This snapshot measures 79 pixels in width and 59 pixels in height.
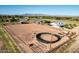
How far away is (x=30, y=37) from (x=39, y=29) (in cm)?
14

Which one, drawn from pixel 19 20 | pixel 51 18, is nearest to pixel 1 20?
pixel 19 20

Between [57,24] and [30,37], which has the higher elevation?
[57,24]

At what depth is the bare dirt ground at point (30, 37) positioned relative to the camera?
7.21 feet

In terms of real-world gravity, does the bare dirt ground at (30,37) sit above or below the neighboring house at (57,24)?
below

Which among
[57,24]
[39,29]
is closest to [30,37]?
[39,29]

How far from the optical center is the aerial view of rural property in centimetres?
220

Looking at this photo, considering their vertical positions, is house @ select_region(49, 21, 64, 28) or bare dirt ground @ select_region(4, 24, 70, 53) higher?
house @ select_region(49, 21, 64, 28)

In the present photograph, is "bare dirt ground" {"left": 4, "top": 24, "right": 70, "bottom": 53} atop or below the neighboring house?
below

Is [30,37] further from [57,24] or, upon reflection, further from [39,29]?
[57,24]

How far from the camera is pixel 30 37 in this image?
2215mm

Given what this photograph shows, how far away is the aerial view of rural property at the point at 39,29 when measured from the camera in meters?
Answer: 2.20

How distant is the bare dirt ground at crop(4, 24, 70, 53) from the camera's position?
7.21ft

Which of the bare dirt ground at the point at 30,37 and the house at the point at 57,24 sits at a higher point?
the house at the point at 57,24

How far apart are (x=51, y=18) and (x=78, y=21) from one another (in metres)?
0.32
